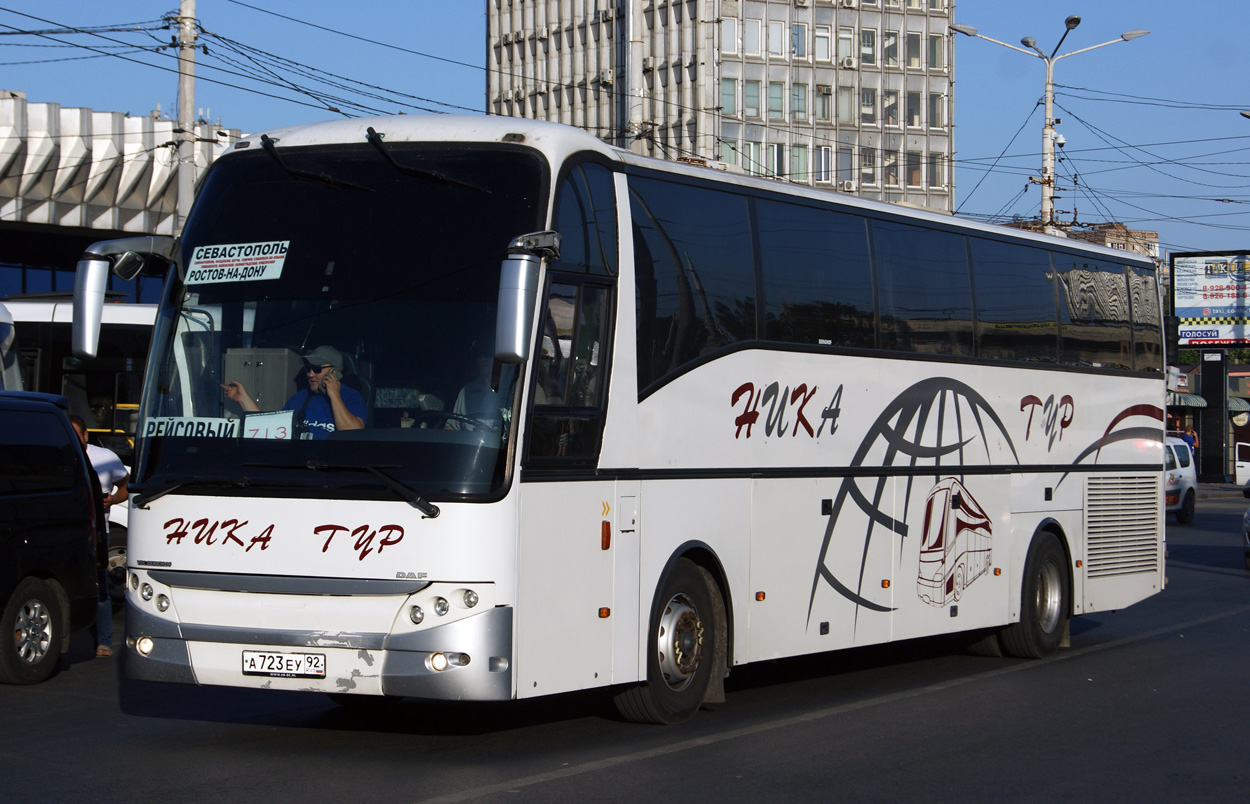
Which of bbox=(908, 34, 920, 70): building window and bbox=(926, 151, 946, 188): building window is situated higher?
bbox=(908, 34, 920, 70): building window

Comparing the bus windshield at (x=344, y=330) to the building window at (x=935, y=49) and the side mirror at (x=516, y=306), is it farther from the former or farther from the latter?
the building window at (x=935, y=49)

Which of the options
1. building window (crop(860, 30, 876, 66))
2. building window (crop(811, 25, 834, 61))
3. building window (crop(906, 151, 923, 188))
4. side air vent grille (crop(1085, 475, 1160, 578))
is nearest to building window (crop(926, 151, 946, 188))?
building window (crop(906, 151, 923, 188))

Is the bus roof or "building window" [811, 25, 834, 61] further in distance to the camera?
"building window" [811, 25, 834, 61]

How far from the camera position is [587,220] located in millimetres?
9023

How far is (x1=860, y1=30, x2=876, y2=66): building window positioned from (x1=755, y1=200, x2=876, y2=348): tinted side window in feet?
268

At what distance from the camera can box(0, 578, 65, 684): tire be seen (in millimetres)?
11312

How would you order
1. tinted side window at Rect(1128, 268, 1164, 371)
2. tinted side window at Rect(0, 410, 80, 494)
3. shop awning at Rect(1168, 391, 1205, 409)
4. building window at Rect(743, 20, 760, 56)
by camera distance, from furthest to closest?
building window at Rect(743, 20, 760, 56), shop awning at Rect(1168, 391, 1205, 409), tinted side window at Rect(1128, 268, 1164, 371), tinted side window at Rect(0, 410, 80, 494)

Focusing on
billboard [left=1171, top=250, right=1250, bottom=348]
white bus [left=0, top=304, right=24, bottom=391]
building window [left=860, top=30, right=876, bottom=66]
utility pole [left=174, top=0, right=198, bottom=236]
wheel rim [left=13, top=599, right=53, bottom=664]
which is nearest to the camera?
wheel rim [left=13, top=599, right=53, bottom=664]

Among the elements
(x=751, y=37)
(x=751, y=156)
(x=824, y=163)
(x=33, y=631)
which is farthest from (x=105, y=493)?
(x=824, y=163)

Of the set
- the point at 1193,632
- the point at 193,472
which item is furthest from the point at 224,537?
the point at 1193,632

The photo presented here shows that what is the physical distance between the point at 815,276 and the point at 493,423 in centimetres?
386

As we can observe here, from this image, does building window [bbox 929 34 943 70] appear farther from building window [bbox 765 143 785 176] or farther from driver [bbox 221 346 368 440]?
driver [bbox 221 346 368 440]

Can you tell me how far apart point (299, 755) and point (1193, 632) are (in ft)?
34.3

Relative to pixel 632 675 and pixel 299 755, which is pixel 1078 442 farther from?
pixel 299 755
